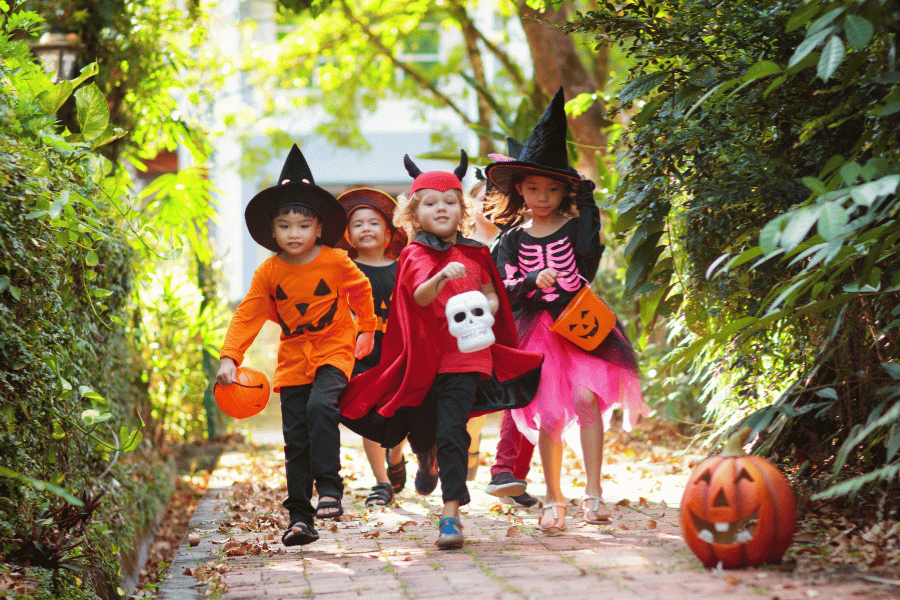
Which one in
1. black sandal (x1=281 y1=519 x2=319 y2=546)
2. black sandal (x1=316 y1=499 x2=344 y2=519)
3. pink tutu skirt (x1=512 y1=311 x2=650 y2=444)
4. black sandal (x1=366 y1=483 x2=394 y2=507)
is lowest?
black sandal (x1=366 y1=483 x2=394 y2=507)

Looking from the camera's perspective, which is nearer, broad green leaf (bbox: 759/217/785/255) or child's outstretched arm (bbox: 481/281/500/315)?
broad green leaf (bbox: 759/217/785/255)

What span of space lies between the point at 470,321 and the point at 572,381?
78 centimetres

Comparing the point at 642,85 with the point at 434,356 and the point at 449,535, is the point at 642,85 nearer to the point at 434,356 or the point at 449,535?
the point at 434,356

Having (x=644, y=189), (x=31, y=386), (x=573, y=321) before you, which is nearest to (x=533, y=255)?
(x=573, y=321)

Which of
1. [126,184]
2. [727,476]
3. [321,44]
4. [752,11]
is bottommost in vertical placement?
[727,476]

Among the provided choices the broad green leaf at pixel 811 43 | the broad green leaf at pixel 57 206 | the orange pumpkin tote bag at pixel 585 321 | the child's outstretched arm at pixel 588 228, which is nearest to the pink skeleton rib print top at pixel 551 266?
the child's outstretched arm at pixel 588 228

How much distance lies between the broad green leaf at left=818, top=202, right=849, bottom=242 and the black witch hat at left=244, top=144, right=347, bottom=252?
2.52 meters

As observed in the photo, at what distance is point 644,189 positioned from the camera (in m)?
4.15

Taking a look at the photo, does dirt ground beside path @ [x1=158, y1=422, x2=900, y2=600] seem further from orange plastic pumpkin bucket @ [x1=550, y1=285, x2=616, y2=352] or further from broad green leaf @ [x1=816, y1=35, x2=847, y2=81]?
broad green leaf @ [x1=816, y1=35, x2=847, y2=81]

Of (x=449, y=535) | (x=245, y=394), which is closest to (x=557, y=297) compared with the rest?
(x=449, y=535)

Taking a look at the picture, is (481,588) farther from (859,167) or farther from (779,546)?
(859,167)

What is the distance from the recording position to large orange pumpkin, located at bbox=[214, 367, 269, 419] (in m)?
4.26

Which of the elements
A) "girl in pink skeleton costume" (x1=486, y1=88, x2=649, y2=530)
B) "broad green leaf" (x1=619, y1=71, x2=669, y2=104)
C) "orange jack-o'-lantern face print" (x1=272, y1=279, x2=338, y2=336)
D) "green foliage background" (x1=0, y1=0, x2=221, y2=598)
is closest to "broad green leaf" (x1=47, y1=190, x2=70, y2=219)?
"green foliage background" (x1=0, y1=0, x2=221, y2=598)

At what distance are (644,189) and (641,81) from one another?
0.51 metres
